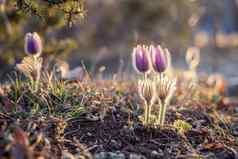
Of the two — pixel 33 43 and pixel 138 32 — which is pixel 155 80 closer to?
pixel 33 43


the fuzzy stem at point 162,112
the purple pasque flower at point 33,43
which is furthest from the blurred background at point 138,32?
the fuzzy stem at point 162,112

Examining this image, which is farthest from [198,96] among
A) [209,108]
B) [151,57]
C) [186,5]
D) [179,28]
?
[179,28]

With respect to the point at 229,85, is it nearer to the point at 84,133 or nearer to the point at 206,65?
the point at 84,133

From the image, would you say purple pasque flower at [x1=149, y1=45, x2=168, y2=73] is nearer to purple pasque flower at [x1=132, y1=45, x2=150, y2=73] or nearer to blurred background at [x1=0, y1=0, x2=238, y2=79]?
purple pasque flower at [x1=132, y1=45, x2=150, y2=73]

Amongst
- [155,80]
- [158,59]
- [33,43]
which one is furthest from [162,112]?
[33,43]

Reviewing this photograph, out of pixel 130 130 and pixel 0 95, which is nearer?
pixel 130 130

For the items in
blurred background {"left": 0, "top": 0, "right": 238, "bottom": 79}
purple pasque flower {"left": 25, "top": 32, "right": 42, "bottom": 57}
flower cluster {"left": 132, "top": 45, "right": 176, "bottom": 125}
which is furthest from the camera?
blurred background {"left": 0, "top": 0, "right": 238, "bottom": 79}

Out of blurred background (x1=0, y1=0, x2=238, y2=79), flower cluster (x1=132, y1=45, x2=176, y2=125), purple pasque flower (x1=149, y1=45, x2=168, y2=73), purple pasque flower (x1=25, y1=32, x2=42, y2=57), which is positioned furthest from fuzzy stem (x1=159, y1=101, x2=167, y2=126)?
blurred background (x1=0, y1=0, x2=238, y2=79)
